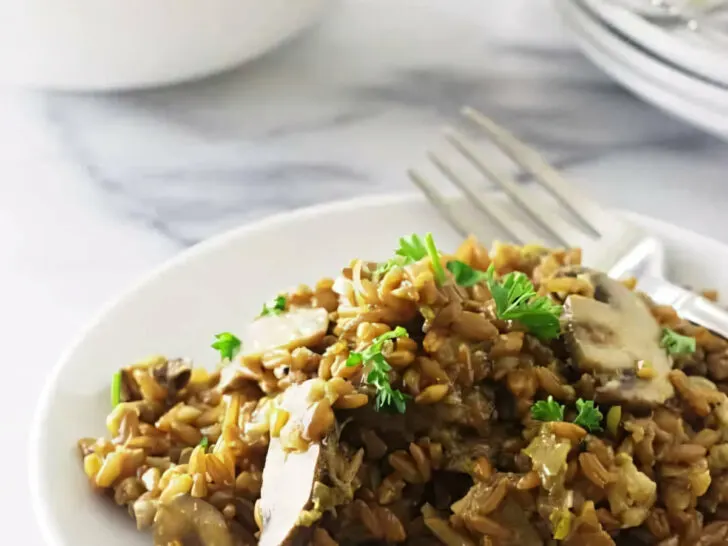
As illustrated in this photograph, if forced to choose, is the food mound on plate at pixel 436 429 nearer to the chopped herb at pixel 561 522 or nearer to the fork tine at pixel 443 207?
the chopped herb at pixel 561 522

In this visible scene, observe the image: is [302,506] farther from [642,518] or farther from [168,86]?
[168,86]

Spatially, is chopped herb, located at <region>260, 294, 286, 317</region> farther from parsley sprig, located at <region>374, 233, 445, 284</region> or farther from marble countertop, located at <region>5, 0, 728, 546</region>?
marble countertop, located at <region>5, 0, 728, 546</region>

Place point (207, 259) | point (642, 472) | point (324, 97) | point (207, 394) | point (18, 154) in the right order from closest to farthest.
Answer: point (642, 472) → point (207, 394) → point (207, 259) → point (18, 154) → point (324, 97)

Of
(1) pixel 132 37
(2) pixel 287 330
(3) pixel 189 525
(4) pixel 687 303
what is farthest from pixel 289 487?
(1) pixel 132 37

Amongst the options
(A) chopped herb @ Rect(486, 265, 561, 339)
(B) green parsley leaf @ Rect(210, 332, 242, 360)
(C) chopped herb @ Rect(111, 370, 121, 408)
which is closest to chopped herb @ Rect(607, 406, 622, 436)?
(A) chopped herb @ Rect(486, 265, 561, 339)

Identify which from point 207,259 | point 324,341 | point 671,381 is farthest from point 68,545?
point 671,381

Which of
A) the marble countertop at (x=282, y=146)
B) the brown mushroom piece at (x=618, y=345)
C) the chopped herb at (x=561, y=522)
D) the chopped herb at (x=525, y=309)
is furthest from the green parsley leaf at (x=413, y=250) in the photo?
the marble countertop at (x=282, y=146)

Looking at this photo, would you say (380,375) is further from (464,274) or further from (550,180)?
(550,180)
